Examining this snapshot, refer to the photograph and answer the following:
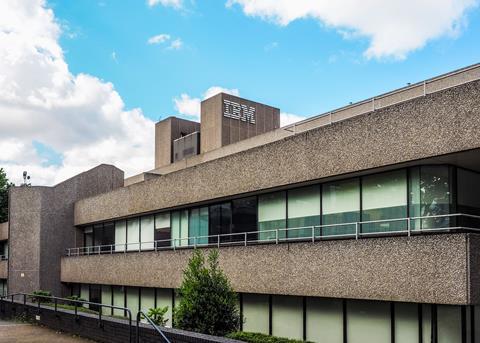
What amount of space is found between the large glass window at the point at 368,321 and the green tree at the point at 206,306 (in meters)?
3.38

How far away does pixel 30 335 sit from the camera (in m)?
20.0

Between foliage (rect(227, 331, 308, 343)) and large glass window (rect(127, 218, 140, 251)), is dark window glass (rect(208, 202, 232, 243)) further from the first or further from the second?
large glass window (rect(127, 218, 140, 251))

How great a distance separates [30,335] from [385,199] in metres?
12.9

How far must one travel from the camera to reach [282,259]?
18.6m

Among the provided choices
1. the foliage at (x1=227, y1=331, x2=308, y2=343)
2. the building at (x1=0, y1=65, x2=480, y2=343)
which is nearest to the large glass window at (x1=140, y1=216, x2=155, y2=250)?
the building at (x1=0, y1=65, x2=480, y2=343)

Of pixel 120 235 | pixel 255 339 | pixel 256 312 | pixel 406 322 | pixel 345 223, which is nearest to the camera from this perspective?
pixel 406 322

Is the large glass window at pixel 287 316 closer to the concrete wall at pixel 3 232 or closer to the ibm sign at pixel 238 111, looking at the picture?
the ibm sign at pixel 238 111

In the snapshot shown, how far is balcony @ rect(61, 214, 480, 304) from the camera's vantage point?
540 inches

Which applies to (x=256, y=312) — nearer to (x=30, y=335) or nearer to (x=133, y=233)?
(x=30, y=335)

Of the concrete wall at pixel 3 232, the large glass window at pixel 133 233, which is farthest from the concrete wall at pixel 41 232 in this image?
the concrete wall at pixel 3 232

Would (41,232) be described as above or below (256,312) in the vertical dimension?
above

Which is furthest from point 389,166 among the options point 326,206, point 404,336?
point 404,336

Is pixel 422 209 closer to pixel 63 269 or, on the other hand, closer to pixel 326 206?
pixel 326 206

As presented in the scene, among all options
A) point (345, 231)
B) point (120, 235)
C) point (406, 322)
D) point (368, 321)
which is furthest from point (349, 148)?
point (120, 235)
